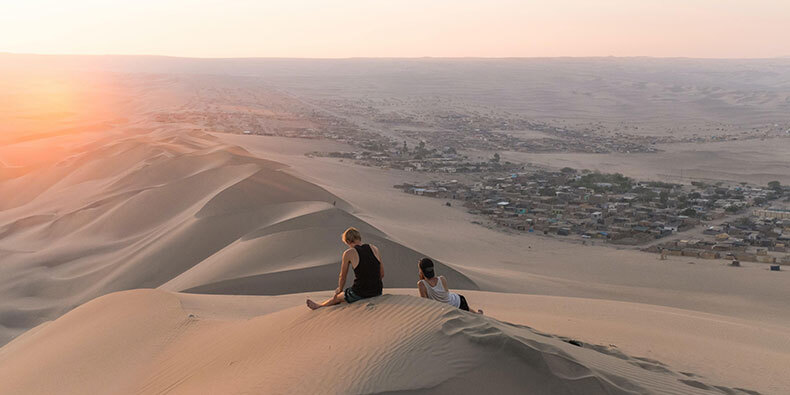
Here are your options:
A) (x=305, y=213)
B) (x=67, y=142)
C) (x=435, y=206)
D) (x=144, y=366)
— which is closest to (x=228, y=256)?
(x=305, y=213)

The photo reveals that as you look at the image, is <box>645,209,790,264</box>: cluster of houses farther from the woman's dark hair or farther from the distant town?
the woman's dark hair

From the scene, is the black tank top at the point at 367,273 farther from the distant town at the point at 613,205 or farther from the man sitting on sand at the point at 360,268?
the distant town at the point at 613,205

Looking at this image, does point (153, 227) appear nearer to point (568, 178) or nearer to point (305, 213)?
point (305, 213)

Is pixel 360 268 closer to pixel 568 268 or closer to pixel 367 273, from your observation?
pixel 367 273

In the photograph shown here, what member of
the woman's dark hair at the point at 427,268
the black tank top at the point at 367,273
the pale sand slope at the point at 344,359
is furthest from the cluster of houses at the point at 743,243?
the black tank top at the point at 367,273

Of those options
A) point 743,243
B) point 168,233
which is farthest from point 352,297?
point 743,243

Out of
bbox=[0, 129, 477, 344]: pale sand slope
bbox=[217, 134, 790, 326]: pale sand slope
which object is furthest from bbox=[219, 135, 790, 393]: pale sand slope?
bbox=[0, 129, 477, 344]: pale sand slope
